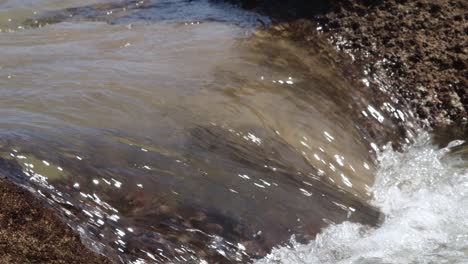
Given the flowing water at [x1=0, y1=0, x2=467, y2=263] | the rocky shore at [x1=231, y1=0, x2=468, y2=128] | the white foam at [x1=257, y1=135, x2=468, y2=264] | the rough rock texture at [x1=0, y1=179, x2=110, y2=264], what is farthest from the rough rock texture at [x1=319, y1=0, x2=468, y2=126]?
the rough rock texture at [x1=0, y1=179, x2=110, y2=264]

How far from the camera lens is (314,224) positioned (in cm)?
367

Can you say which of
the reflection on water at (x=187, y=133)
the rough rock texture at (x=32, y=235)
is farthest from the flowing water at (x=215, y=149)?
the rough rock texture at (x=32, y=235)

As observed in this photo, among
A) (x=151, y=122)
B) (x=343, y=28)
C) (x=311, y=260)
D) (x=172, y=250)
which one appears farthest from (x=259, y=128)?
(x=343, y=28)

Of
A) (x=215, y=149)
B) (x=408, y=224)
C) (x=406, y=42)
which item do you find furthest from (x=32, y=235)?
(x=406, y=42)

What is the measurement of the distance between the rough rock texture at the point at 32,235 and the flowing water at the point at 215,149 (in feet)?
0.38

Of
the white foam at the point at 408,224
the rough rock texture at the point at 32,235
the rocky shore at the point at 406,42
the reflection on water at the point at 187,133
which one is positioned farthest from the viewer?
the rocky shore at the point at 406,42

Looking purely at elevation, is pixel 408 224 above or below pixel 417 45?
below

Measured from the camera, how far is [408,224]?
13.1 ft

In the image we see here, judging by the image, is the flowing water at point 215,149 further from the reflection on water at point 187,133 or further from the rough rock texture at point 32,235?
the rough rock texture at point 32,235

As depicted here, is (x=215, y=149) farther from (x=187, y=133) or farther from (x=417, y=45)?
(x=417, y=45)

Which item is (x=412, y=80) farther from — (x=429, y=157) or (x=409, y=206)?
(x=409, y=206)

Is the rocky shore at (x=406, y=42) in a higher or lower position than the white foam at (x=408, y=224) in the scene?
higher

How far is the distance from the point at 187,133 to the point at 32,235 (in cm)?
141

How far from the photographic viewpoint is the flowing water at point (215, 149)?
326 cm
